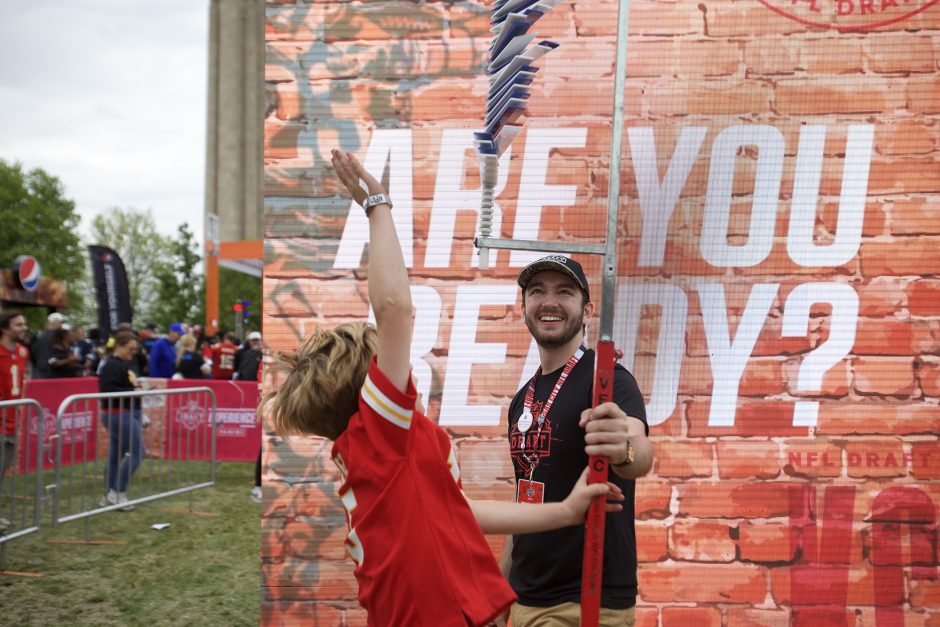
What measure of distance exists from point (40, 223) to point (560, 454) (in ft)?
130

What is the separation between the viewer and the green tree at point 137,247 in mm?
44875

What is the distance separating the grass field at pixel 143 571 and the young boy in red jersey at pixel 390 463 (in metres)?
3.61

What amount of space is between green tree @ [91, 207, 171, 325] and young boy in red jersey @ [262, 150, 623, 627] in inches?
1807

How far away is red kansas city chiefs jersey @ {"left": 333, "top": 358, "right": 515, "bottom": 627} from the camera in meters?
1.79

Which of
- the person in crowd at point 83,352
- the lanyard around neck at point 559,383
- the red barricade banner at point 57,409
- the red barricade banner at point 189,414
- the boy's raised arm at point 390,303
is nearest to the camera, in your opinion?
the boy's raised arm at point 390,303

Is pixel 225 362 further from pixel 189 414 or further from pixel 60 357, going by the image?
pixel 189 414

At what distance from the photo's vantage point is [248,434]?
11.4 metres

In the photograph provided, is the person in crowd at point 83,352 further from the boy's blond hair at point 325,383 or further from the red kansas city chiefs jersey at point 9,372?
the boy's blond hair at point 325,383

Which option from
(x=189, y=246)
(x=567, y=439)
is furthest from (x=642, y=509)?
(x=189, y=246)

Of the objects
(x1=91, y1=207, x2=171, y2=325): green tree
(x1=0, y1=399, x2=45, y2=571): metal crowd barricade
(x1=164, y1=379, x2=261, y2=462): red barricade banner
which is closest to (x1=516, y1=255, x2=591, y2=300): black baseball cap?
(x1=0, y1=399, x2=45, y2=571): metal crowd barricade

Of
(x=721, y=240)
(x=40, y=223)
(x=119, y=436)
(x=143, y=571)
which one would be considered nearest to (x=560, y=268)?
(x=721, y=240)

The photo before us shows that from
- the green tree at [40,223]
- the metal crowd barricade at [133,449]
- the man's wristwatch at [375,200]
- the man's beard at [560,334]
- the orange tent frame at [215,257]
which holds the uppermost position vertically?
the green tree at [40,223]

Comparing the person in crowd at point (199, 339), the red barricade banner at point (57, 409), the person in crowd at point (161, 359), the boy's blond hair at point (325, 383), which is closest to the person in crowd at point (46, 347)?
the red barricade banner at point (57, 409)

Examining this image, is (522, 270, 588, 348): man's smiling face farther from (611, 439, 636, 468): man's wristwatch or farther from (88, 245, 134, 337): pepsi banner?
(88, 245, 134, 337): pepsi banner
